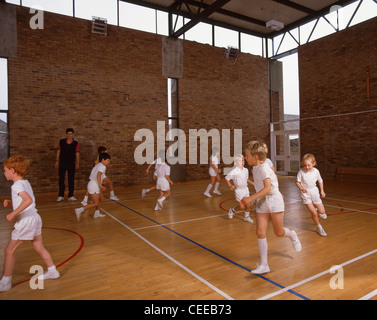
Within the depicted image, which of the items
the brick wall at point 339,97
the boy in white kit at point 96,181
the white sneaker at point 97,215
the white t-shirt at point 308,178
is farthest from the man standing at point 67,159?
the brick wall at point 339,97

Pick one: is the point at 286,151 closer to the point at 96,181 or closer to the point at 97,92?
the point at 97,92

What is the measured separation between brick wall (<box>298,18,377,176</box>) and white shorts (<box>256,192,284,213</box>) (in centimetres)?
921

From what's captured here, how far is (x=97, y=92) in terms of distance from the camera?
956cm

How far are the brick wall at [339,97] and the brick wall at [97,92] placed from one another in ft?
11.5

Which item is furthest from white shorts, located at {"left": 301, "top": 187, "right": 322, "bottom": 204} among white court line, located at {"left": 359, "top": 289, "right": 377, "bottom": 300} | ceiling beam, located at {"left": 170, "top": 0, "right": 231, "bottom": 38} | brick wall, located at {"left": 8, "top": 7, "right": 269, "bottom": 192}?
ceiling beam, located at {"left": 170, "top": 0, "right": 231, "bottom": 38}

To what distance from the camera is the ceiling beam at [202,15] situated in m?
9.18

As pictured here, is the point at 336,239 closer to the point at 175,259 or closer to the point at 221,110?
the point at 175,259

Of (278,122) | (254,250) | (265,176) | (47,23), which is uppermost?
(47,23)

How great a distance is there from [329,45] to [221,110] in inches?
201

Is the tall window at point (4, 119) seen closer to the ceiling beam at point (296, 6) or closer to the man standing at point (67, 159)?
the man standing at point (67, 159)

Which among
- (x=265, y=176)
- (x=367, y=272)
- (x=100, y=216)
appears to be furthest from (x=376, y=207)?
(x=100, y=216)

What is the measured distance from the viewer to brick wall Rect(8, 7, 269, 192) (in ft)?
27.9

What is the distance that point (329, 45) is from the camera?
1134 cm

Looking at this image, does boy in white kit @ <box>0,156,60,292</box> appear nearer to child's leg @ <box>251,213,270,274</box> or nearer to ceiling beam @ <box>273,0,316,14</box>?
child's leg @ <box>251,213,270,274</box>
